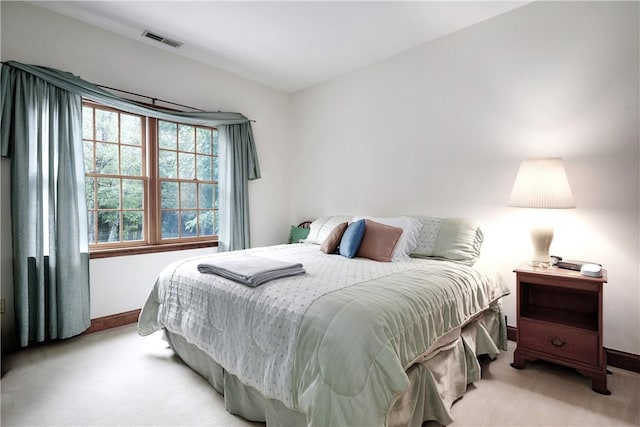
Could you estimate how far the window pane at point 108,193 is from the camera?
9.82 ft

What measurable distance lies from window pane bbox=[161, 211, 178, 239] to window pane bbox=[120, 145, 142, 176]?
1.64 ft

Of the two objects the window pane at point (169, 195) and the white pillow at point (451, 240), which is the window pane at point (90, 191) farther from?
the white pillow at point (451, 240)

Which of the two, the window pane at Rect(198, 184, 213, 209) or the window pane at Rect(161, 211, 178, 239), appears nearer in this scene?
the window pane at Rect(161, 211, 178, 239)

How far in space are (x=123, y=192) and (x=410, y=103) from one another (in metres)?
2.98

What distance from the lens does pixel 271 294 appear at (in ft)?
5.24

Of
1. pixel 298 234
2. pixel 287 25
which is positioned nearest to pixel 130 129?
pixel 287 25

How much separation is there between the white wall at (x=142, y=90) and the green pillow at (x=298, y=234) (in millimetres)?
386

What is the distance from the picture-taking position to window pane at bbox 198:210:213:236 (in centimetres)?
376

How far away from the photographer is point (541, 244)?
227 cm

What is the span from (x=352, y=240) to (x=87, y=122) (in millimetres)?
2601

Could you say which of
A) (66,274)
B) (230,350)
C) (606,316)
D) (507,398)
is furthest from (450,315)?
(66,274)

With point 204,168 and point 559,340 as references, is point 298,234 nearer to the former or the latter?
point 204,168

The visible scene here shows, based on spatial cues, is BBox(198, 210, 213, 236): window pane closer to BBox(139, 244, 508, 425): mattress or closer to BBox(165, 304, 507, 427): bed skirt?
BBox(139, 244, 508, 425): mattress

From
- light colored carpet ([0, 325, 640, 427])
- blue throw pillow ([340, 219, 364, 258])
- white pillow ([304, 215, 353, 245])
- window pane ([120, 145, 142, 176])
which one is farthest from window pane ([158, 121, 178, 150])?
blue throw pillow ([340, 219, 364, 258])
